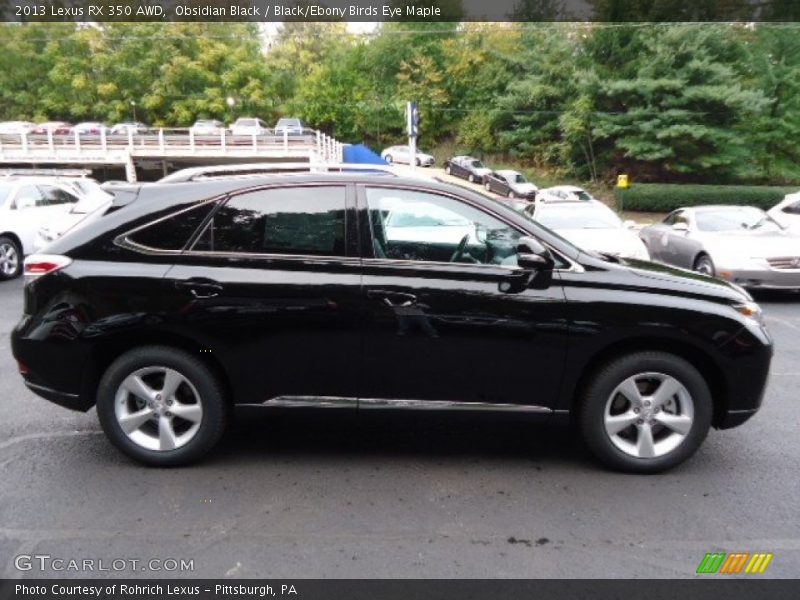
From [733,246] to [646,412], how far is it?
6587 millimetres

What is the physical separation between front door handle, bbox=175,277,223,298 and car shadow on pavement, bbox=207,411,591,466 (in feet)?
2.68

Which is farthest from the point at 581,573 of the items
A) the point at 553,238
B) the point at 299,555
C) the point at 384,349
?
the point at 553,238

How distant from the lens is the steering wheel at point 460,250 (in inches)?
150

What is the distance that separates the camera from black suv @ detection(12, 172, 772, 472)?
3662mm

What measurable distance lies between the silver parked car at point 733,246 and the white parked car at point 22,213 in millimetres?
11143

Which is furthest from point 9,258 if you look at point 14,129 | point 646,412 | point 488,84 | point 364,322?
point 488,84

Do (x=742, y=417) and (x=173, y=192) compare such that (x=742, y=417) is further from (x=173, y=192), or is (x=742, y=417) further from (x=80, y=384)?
(x=80, y=384)

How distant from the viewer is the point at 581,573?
9.51 ft

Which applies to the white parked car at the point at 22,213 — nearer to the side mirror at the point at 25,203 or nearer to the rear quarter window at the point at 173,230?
the side mirror at the point at 25,203

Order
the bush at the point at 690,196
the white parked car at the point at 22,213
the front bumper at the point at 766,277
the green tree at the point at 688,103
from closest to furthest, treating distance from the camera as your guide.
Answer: the front bumper at the point at 766,277, the white parked car at the point at 22,213, the bush at the point at 690,196, the green tree at the point at 688,103

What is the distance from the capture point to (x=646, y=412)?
3.75 m

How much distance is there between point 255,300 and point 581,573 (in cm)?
222

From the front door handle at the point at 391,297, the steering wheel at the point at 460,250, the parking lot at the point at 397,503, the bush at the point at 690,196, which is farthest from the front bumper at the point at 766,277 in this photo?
the bush at the point at 690,196

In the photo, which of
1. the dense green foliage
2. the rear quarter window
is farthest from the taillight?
the dense green foliage
